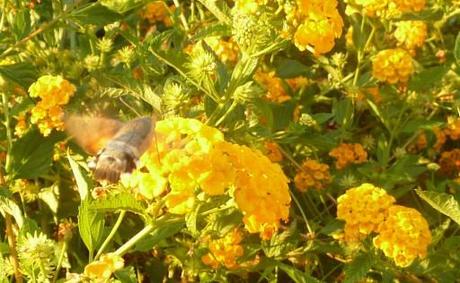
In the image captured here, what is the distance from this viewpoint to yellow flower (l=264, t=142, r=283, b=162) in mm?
2406

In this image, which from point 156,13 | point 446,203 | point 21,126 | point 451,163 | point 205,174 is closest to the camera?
point 205,174

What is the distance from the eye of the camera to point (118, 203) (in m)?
1.38

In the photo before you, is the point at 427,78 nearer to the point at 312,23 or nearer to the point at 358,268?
the point at 358,268

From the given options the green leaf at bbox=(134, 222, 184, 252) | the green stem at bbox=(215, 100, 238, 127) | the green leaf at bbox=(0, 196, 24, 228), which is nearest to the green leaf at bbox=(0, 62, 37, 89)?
the green leaf at bbox=(0, 196, 24, 228)

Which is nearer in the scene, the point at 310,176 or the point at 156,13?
the point at 310,176

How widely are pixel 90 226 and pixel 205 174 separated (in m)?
0.26

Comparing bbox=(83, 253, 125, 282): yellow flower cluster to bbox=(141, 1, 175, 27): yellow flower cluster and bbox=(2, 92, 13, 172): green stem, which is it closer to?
bbox=(2, 92, 13, 172): green stem

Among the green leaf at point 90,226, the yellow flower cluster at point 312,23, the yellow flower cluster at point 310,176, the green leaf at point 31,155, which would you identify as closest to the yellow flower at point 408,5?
the yellow flower cluster at point 310,176

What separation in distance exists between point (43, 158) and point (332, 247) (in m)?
0.79

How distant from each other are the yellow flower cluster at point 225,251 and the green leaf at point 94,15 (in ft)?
2.09

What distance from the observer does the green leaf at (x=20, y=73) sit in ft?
6.96

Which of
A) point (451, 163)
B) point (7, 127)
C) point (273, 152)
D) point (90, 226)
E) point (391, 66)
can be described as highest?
point (90, 226)

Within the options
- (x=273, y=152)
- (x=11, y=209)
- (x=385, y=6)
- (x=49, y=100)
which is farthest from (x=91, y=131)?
(x=385, y=6)

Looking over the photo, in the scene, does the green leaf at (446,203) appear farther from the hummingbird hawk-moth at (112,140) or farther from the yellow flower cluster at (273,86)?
the yellow flower cluster at (273,86)
